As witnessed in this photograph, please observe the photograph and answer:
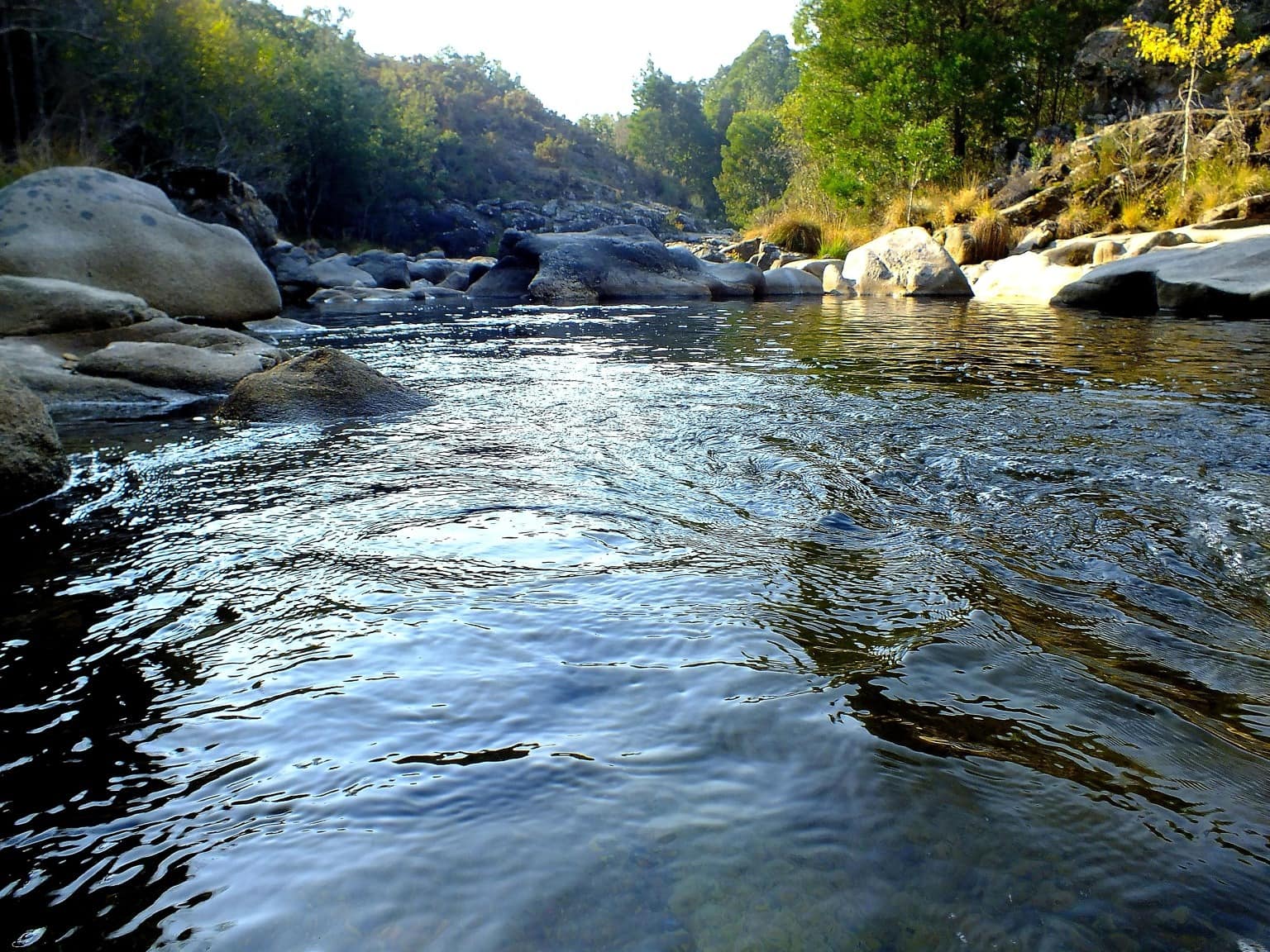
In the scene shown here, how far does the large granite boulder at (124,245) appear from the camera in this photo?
27.9 feet

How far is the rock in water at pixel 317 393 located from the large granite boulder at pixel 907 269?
1191cm

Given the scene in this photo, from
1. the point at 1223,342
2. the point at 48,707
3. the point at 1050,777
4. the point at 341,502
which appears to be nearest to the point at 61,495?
the point at 341,502

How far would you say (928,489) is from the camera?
306 centimetres

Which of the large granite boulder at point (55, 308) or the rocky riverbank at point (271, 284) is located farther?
the large granite boulder at point (55, 308)

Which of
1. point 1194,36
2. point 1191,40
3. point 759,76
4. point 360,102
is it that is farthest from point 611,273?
point 759,76

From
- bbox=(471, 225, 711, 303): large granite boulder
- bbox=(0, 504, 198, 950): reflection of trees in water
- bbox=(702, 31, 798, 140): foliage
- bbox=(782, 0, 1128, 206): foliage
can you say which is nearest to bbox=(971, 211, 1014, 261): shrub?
bbox=(782, 0, 1128, 206): foliage

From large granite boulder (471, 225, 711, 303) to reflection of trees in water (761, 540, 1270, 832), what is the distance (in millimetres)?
14692

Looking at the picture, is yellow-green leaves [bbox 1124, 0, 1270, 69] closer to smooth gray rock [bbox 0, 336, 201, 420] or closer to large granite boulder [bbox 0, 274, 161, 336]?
large granite boulder [bbox 0, 274, 161, 336]

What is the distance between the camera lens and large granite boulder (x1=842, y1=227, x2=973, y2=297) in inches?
574

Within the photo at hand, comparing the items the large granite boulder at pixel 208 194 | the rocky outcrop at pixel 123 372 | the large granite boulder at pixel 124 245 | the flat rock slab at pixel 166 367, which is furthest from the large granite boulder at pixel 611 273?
the flat rock slab at pixel 166 367

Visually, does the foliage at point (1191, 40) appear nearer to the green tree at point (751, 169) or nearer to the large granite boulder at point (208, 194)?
the large granite boulder at point (208, 194)

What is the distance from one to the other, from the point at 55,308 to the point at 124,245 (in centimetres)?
283

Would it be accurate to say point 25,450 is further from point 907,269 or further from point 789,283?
point 789,283

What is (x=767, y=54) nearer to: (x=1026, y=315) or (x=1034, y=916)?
(x=1026, y=315)
